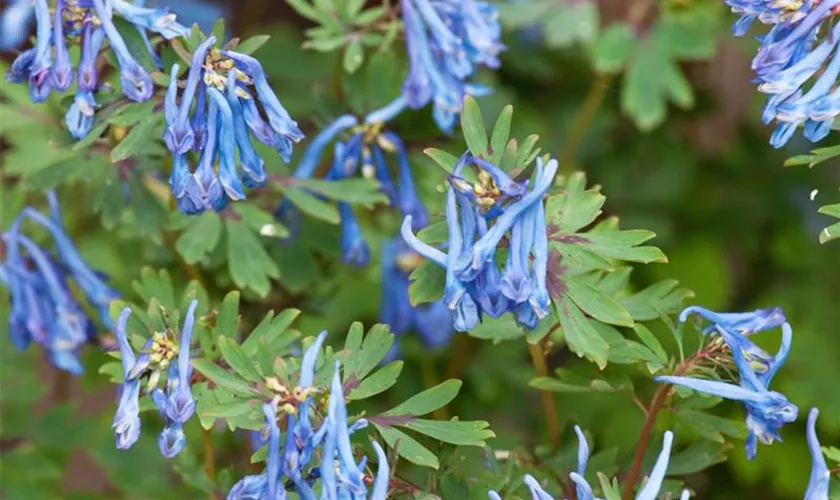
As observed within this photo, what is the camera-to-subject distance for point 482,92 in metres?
1.70

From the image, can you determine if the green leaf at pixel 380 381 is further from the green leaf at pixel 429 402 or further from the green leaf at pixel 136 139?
the green leaf at pixel 136 139

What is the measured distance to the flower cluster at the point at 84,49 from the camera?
1298 mm

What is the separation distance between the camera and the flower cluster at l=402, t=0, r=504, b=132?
5.19ft

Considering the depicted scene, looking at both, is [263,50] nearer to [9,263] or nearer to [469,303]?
[9,263]

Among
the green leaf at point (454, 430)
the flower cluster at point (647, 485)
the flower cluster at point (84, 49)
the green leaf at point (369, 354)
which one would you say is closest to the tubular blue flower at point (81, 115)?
the flower cluster at point (84, 49)

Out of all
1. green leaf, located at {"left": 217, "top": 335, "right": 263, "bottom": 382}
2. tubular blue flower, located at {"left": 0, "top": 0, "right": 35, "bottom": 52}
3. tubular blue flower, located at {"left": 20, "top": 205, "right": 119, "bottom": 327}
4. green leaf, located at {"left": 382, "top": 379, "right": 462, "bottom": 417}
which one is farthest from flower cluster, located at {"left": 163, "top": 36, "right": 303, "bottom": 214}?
tubular blue flower, located at {"left": 0, "top": 0, "right": 35, "bottom": 52}

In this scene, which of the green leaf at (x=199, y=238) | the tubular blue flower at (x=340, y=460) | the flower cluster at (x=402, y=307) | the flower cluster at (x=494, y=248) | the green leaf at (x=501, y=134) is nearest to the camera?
the tubular blue flower at (x=340, y=460)

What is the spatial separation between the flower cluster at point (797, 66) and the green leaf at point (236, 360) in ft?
2.17

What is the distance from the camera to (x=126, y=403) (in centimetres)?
117

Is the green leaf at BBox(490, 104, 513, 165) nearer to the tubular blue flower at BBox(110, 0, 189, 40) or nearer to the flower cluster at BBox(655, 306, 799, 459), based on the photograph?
the flower cluster at BBox(655, 306, 799, 459)

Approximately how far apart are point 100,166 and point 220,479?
20.0 inches

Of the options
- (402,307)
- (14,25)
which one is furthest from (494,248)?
(14,25)

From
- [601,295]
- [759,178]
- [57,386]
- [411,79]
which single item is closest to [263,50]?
[57,386]

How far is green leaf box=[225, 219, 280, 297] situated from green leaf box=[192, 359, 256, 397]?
1.32 ft
